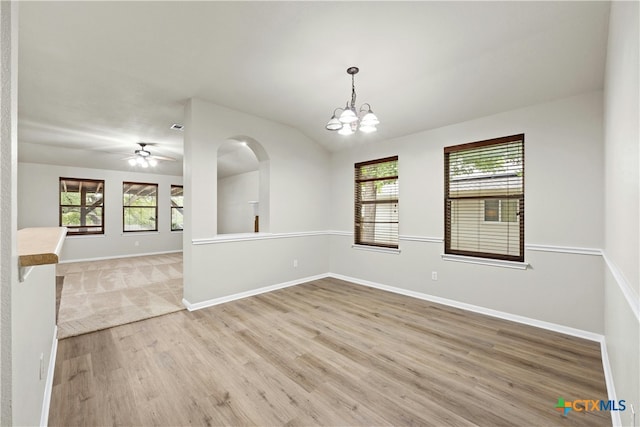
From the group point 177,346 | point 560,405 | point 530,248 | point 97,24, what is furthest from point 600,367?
point 97,24

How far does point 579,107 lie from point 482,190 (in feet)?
4.03

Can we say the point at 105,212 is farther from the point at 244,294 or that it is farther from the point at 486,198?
the point at 486,198

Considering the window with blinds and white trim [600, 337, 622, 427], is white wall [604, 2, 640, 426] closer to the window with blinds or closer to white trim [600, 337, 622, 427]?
white trim [600, 337, 622, 427]

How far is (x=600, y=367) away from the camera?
2.30 meters

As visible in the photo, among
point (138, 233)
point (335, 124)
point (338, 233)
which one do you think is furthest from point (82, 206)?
point (335, 124)

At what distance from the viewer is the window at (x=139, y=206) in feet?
25.7

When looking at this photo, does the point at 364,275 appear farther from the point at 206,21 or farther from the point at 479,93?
the point at 206,21

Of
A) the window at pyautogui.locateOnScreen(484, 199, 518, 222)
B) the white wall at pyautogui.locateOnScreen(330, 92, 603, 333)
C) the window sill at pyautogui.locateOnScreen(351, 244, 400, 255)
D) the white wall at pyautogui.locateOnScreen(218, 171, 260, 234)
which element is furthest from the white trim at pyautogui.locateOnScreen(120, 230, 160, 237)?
the window at pyautogui.locateOnScreen(484, 199, 518, 222)

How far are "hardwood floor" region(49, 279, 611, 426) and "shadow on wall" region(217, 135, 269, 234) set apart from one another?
4033 mm

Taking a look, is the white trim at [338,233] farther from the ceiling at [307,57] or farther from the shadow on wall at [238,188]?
the shadow on wall at [238,188]

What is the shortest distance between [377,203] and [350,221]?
0.62 m

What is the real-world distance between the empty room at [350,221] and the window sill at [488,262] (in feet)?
0.07

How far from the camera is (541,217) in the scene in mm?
3121

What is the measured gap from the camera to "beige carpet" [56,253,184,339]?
3.28 metres
